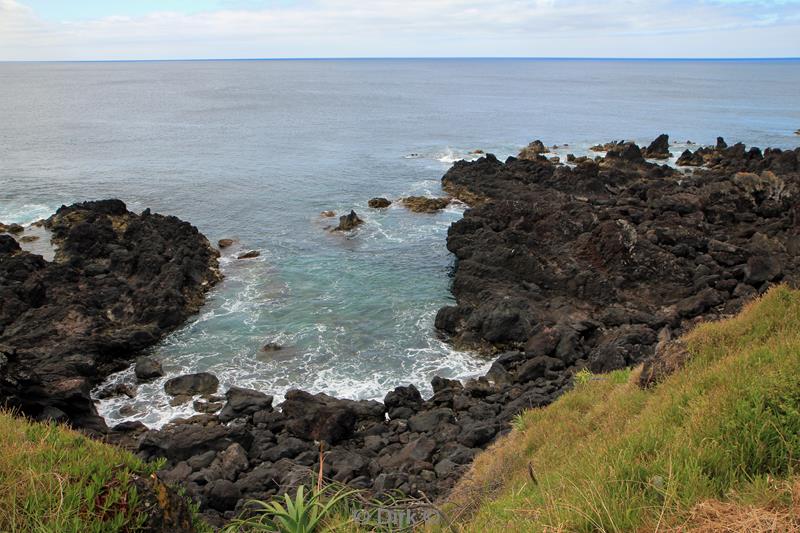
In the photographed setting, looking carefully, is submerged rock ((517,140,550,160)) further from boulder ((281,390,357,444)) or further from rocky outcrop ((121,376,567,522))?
boulder ((281,390,357,444))

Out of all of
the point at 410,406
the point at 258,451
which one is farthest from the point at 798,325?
the point at 258,451

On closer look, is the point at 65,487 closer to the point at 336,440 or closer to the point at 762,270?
the point at 336,440

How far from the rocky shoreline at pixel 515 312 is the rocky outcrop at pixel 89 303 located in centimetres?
22

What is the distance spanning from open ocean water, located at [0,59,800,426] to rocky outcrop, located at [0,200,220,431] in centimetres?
151

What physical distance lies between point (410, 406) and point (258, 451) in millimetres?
6190

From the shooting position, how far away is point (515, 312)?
27203 mm

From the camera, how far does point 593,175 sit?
5062 centimetres

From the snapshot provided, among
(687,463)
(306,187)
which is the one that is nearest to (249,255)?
(306,187)

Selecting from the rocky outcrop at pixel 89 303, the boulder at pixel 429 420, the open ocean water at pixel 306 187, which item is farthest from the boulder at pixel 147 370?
the boulder at pixel 429 420

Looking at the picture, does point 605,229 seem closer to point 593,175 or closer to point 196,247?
point 593,175

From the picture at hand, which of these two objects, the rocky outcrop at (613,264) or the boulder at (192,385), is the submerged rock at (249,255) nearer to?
the rocky outcrop at (613,264)

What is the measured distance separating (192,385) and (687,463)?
70.1ft

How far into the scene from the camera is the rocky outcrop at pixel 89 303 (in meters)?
20.2

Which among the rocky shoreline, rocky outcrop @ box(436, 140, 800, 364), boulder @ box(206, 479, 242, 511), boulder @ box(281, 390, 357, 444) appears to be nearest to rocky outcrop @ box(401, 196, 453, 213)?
the rocky shoreline
